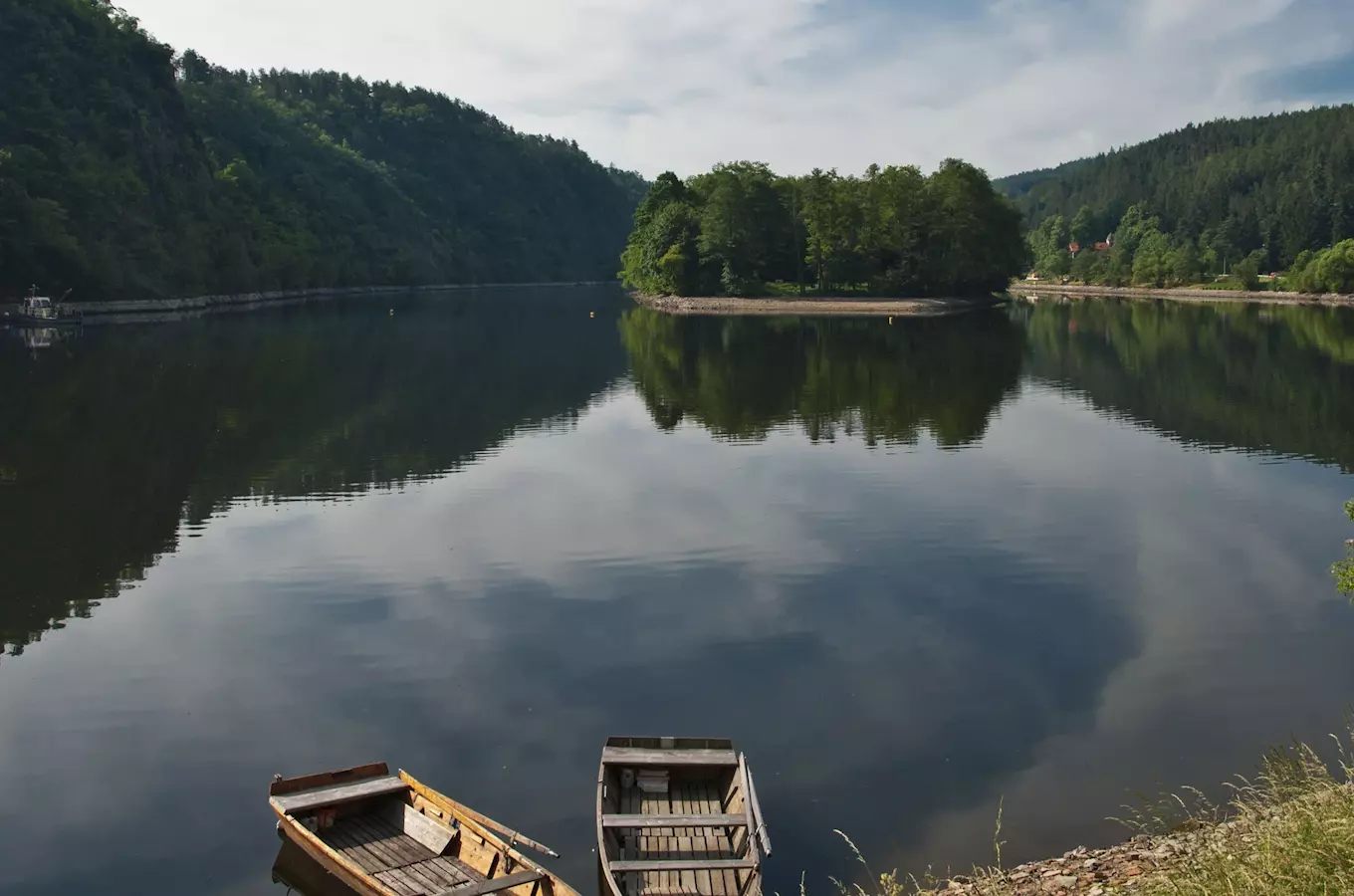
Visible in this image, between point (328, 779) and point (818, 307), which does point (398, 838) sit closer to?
point (328, 779)

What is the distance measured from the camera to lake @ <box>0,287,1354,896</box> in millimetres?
16188

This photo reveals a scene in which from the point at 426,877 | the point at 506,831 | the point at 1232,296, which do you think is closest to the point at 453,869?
the point at 426,877

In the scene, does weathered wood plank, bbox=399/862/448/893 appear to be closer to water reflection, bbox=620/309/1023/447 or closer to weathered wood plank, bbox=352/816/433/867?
weathered wood plank, bbox=352/816/433/867

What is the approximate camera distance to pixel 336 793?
1457cm

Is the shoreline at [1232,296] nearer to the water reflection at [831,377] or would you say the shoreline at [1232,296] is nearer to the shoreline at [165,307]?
the water reflection at [831,377]

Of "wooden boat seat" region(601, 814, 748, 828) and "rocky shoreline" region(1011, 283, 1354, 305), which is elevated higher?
"rocky shoreline" region(1011, 283, 1354, 305)

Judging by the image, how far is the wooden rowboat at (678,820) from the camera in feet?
41.8

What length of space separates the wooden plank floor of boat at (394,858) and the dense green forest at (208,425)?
457 inches

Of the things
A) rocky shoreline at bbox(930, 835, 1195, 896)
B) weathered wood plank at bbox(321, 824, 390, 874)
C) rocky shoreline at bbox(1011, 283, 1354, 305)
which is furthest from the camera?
rocky shoreline at bbox(1011, 283, 1354, 305)

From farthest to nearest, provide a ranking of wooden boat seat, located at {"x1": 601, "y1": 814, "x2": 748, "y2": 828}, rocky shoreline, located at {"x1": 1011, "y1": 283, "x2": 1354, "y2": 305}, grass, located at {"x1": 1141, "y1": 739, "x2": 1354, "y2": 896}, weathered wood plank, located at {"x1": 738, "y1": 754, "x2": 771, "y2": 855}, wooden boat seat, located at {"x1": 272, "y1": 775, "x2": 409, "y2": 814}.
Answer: rocky shoreline, located at {"x1": 1011, "y1": 283, "x2": 1354, "y2": 305} < wooden boat seat, located at {"x1": 272, "y1": 775, "x2": 409, "y2": 814} < wooden boat seat, located at {"x1": 601, "y1": 814, "x2": 748, "y2": 828} < weathered wood plank, located at {"x1": 738, "y1": 754, "x2": 771, "y2": 855} < grass, located at {"x1": 1141, "y1": 739, "x2": 1354, "y2": 896}

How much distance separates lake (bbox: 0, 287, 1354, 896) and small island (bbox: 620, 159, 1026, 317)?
89.5 m

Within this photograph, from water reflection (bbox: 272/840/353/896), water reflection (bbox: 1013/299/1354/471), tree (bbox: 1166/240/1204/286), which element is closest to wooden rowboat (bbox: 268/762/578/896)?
water reflection (bbox: 272/840/353/896)

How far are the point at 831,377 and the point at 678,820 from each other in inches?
2077

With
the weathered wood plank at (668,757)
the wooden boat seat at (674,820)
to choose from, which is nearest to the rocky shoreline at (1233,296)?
the weathered wood plank at (668,757)
